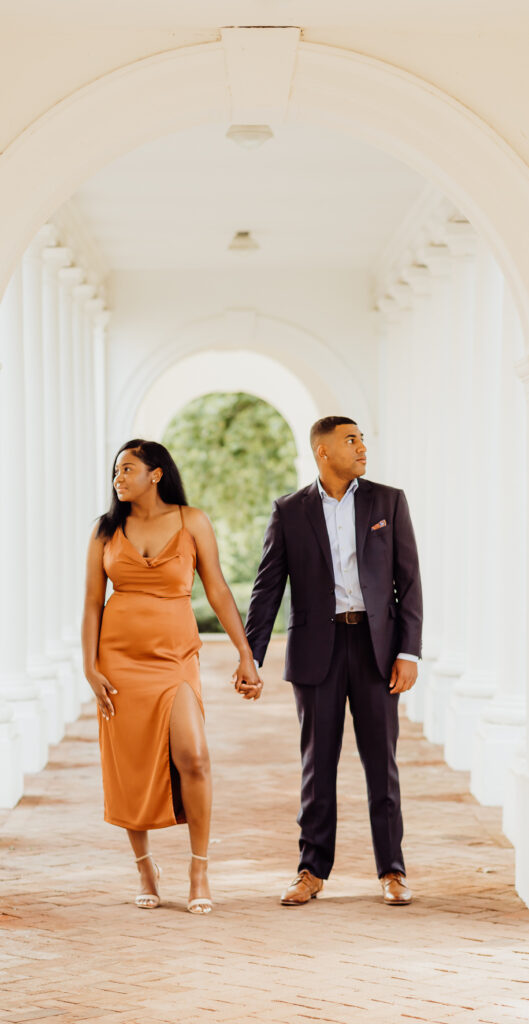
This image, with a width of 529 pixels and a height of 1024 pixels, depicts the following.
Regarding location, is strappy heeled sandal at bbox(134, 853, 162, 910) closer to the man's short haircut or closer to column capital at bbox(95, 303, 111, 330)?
the man's short haircut

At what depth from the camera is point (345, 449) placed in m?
6.20

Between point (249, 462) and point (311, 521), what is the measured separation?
26.9 meters

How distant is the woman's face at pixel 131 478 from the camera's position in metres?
6.05

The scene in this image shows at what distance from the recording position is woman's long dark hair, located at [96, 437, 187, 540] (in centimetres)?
610

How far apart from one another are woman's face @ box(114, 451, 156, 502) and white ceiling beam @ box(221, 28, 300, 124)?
6.36 ft

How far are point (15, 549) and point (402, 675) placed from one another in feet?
16.1

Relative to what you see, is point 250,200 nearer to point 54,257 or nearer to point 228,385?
point 54,257

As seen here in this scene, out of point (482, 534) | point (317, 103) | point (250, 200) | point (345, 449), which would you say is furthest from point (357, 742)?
point (250, 200)

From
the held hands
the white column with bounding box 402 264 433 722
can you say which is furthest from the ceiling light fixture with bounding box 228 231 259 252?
the held hands

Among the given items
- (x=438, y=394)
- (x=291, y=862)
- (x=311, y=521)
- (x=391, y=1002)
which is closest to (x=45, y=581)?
(x=438, y=394)

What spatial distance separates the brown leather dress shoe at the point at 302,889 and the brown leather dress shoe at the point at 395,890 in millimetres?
311

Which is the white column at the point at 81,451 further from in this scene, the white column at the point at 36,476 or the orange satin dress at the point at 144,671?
the orange satin dress at the point at 144,671

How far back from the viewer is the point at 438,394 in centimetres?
1310

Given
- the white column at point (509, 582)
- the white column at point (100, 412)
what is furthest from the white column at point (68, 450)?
the white column at point (509, 582)
